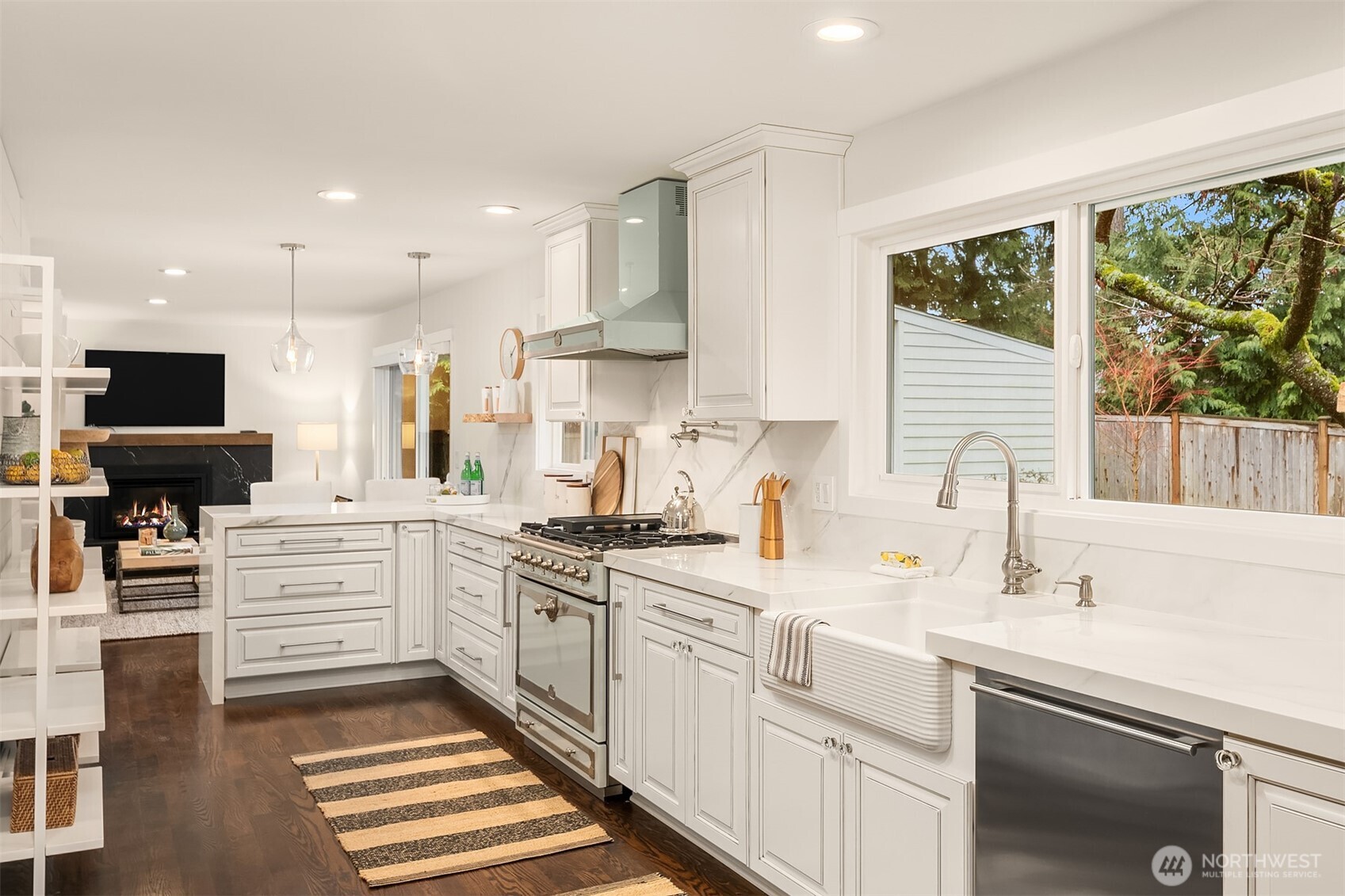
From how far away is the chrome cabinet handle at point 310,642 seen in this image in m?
5.13

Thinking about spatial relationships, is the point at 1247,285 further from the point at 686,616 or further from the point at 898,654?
the point at 686,616

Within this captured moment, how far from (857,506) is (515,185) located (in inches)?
78.1

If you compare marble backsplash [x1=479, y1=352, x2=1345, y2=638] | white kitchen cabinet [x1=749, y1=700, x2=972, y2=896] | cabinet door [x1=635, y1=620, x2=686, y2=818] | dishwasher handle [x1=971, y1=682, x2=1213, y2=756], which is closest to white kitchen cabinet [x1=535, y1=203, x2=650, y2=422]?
marble backsplash [x1=479, y1=352, x2=1345, y2=638]

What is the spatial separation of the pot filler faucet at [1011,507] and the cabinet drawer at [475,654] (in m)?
2.50

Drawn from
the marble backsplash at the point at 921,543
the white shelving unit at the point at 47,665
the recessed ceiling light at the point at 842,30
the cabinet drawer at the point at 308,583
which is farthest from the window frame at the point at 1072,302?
the cabinet drawer at the point at 308,583

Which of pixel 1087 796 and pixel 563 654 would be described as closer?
pixel 1087 796

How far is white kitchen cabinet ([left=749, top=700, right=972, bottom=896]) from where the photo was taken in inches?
89.4

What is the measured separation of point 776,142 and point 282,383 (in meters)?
7.98

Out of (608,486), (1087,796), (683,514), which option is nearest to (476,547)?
(608,486)

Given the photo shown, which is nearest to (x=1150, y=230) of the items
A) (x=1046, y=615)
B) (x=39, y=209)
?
(x=1046, y=615)

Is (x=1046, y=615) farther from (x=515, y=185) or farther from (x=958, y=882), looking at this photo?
(x=515, y=185)

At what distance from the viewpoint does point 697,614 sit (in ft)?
10.2

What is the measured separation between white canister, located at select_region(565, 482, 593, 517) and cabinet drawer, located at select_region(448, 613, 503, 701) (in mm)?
701

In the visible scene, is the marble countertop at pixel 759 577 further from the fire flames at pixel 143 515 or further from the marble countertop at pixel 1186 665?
the fire flames at pixel 143 515
